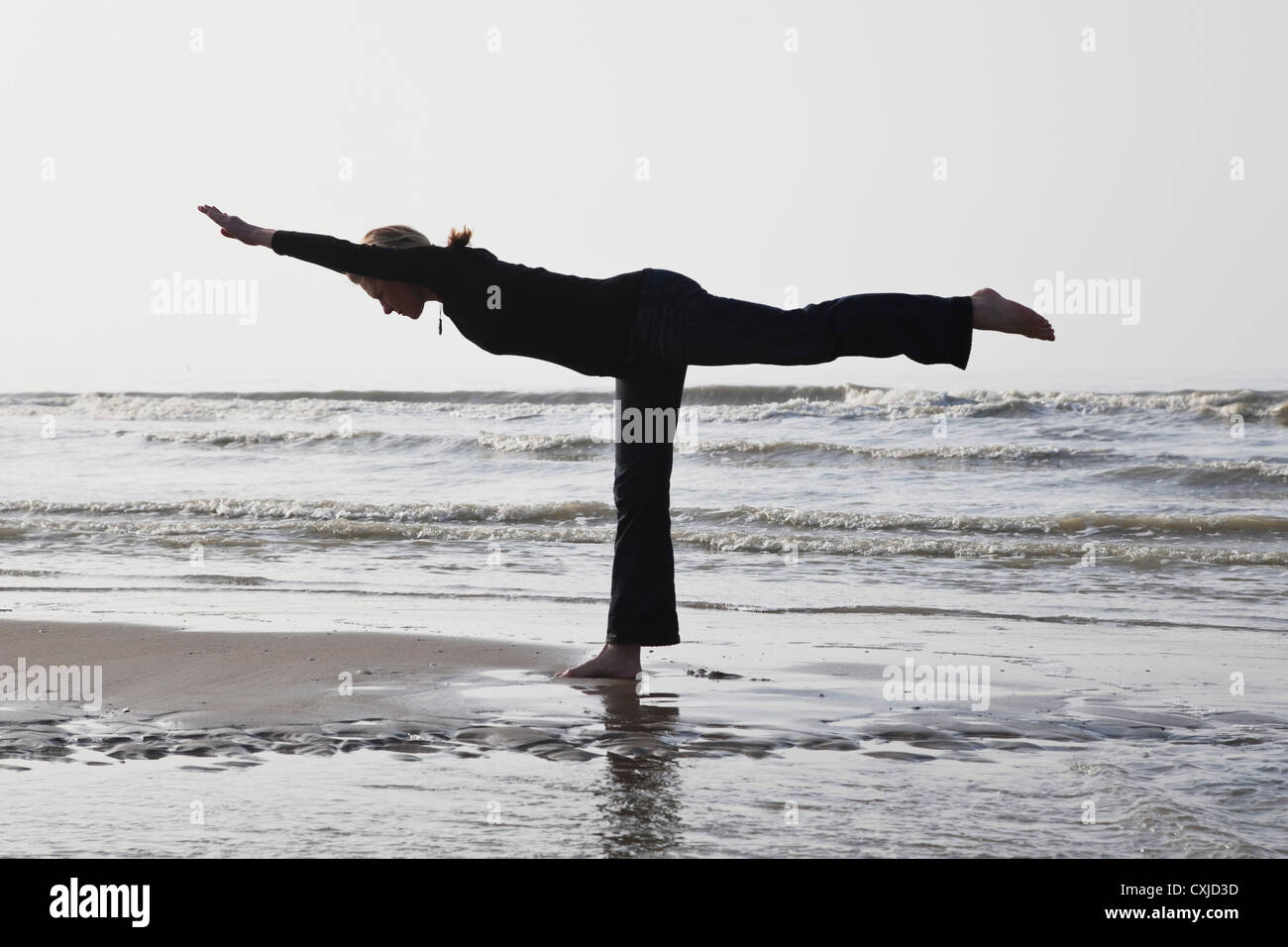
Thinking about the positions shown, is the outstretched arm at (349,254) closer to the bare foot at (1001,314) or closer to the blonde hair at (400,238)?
the blonde hair at (400,238)

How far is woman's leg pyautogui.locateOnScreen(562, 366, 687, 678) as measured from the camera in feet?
13.6

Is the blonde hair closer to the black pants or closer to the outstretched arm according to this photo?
the outstretched arm

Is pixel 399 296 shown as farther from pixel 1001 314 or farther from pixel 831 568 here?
pixel 831 568

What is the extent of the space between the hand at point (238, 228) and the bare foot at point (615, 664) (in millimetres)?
1641

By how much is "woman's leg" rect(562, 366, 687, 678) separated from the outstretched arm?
0.70 metres

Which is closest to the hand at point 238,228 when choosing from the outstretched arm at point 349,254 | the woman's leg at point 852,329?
the outstretched arm at point 349,254

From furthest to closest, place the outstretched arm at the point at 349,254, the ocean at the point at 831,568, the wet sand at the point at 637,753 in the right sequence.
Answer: the outstretched arm at the point at 349,254
the ocean at the point at 831,568
the wet sand at the point at 637,753

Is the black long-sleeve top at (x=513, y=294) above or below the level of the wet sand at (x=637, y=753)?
above

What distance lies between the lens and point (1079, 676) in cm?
447

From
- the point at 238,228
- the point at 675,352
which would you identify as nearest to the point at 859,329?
the point at 675,352

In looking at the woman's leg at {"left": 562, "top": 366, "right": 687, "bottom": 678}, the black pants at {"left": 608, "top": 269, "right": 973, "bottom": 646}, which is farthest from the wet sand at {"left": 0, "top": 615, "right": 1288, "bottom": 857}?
the black pants at {"left": 608, "top": 269, "right": 973, "bottom": 646}

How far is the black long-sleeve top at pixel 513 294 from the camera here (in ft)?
12.1

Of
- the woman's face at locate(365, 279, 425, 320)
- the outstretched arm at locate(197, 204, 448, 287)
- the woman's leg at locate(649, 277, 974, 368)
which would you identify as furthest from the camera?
the woman's face at locate(365, 279, 425, 320)
